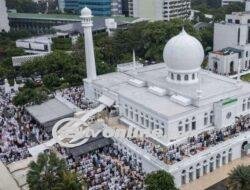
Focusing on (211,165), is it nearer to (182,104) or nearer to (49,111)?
(182,104)

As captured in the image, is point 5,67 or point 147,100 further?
point 5,67

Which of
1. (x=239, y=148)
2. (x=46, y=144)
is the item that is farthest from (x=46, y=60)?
(x=239, y=148)

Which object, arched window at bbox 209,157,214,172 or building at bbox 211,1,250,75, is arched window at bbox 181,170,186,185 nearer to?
arched window at bbox 209,157,214,172

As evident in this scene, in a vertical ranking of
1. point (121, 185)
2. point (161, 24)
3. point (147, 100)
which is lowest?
point (121, 185)

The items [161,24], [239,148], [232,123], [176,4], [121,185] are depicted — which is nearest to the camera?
[121,185]

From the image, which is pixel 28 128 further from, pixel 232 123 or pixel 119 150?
pixel 232 123

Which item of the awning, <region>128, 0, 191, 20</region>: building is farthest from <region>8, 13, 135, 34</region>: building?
the awning

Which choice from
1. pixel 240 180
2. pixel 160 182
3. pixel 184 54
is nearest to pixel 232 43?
pixel 184 54

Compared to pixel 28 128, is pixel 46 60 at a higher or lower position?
higher
